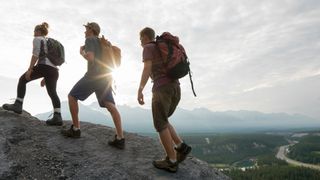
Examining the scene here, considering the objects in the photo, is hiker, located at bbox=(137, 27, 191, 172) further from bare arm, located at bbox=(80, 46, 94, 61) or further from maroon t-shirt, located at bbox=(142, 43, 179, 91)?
bare arm, located at bbox=(80, 46, 94, 61)

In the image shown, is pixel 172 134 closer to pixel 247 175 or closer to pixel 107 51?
pixel 107 51

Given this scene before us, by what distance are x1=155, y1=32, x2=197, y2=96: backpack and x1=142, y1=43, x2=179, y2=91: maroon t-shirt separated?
10 cm

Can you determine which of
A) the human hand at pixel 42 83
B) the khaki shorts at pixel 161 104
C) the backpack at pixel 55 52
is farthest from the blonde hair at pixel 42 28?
the khaki shorts at pixel 161 104

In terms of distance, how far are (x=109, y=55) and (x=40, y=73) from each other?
226cm

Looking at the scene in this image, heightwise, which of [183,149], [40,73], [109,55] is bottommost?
[183,149]

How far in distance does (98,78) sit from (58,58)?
180 cm

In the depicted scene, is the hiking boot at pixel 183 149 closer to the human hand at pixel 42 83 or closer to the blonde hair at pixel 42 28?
the human hand at pixel 42 83

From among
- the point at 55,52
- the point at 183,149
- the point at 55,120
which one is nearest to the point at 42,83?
the point at 55,52

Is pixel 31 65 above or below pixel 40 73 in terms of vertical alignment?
above

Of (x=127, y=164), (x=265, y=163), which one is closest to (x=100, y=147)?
(x=127, y=164)

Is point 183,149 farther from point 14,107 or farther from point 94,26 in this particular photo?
point 14,107

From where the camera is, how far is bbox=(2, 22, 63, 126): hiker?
31.4 feet

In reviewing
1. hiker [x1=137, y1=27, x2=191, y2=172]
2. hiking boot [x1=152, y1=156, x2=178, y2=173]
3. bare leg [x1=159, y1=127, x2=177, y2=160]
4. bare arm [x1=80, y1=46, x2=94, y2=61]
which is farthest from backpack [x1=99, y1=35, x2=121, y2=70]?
hiking boot [x1=152, y1=156, x2=178, y2=173]

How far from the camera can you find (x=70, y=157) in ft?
27.4
